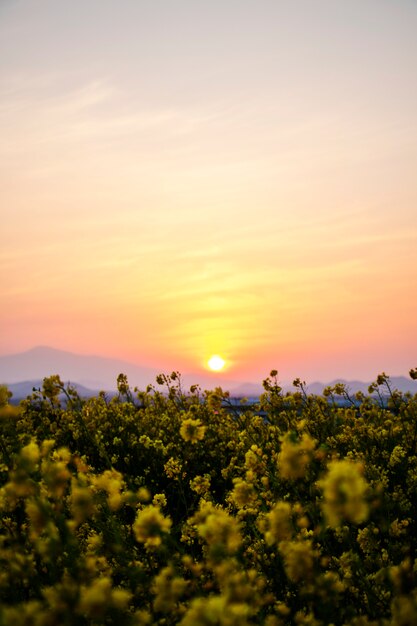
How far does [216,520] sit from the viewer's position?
8.93 feet

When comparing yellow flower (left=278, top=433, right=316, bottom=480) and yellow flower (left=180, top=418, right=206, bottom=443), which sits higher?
yellow flower (left=180, top=418, right=206, bottom=443)

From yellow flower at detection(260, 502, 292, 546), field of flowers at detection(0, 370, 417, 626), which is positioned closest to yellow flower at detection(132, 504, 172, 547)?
field of flowers at detection(0, 370, 417, 626)

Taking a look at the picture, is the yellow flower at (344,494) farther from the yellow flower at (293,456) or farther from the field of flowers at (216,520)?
the yellow flower at (293,456)

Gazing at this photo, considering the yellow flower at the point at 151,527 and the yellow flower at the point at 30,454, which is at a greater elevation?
the yellow flower at the point at 30,454

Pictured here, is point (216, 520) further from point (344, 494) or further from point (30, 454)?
point (30, 454)

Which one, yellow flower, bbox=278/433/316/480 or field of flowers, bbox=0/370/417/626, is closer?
field of flowers, bbox=0/370/417/626

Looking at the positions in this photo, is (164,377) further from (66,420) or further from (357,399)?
(357,399)

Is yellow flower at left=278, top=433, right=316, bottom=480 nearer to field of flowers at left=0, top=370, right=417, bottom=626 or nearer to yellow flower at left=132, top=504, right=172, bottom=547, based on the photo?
field of flowers at left=0, top=370, right=417, bottom=626

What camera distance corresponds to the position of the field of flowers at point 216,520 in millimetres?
2619

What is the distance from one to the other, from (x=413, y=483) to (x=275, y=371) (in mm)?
2605

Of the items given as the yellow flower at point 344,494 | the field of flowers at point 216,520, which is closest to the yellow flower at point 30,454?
the field of flowers at point 216,520

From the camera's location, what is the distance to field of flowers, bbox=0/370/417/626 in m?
2.62

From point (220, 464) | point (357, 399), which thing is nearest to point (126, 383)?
point (220, 464)

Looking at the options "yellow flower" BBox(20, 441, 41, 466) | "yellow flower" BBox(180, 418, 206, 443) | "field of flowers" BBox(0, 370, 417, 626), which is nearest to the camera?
"field of flowers" BBox(0, 370, 417, 626)
